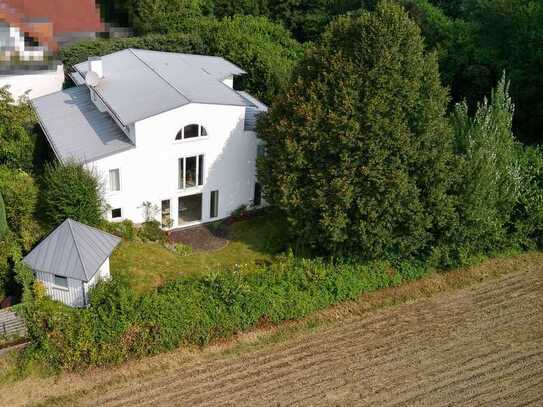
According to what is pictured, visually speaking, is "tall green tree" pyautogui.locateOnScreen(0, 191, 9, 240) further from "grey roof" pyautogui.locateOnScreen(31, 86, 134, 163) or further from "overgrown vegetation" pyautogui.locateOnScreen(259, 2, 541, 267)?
"overgrown vegetation" pyautogui.locateOnScreen(259, 2, 541, 267)

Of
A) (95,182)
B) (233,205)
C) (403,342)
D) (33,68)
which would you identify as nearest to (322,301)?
(403,342)

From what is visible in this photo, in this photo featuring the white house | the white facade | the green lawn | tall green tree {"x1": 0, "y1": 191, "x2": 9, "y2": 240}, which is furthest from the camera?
the white house

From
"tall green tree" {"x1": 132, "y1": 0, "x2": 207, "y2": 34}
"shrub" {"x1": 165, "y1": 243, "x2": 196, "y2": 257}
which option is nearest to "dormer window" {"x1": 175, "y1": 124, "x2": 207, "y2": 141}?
"shrub" {"x1": 165, "y1": 243, "x2": 196, "y2": 257}

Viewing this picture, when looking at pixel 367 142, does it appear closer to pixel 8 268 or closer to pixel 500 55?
pixel 8 268

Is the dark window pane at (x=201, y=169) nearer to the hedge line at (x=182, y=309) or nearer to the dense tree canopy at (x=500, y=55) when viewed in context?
the hedge line at (x=182, y=309)

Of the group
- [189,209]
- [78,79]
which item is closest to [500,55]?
[189,209]

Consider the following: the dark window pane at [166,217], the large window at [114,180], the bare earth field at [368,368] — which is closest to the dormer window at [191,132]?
the large window at [114,180]
